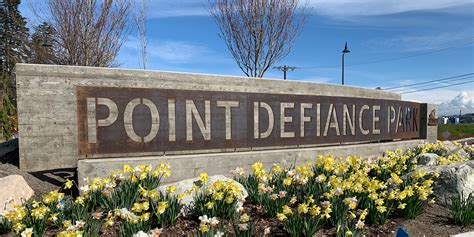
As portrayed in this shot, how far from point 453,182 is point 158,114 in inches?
221

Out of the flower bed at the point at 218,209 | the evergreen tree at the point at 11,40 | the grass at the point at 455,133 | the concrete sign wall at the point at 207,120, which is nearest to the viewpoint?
the flower bed at the point at 218,209

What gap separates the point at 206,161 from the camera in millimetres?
7109

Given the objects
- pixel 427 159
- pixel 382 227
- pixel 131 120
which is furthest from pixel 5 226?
pixel 427 159

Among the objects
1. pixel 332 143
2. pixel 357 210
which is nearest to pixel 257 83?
pixel 332 143

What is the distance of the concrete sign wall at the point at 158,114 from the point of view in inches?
236

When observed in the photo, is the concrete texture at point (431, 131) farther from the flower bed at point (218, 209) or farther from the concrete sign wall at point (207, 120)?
the flower bed at point (218, 209)

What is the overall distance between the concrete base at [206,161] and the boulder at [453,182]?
384cm

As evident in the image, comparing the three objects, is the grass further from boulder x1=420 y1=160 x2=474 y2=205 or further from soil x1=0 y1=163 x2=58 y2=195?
soil x1=0 y1=163 x2=58 y2=195

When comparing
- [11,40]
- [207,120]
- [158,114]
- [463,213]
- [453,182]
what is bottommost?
[463,213]

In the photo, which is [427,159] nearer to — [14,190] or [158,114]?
[158,114]

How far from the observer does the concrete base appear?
19.8 ft

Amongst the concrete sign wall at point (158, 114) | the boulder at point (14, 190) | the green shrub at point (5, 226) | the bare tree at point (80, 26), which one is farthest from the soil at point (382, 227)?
the bare tree at point (80, 26)

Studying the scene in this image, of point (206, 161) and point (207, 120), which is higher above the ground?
point (207, 120)

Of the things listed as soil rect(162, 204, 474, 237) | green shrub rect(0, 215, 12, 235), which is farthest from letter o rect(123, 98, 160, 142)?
soil rect(162, 204, 474, 237)
